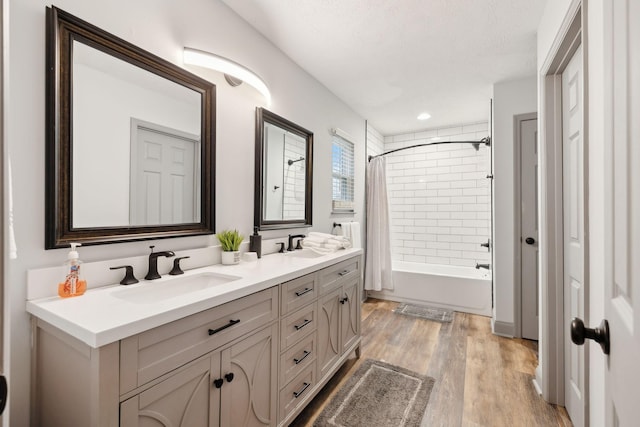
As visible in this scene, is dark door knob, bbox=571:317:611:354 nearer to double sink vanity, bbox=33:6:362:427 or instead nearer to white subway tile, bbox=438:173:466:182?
double sink vanity, bbox=33:6:362:427

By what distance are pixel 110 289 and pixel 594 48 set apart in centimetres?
209

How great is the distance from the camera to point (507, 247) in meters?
2.85

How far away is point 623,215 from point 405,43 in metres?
2.13

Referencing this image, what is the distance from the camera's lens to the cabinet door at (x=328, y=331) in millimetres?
1837

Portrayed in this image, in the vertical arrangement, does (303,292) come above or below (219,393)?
above

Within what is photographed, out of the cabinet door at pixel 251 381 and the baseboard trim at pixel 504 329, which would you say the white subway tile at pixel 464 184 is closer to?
the baseboard trim at pixel 504 329

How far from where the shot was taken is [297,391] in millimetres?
1626

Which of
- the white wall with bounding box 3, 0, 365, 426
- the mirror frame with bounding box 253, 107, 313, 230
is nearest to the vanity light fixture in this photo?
the white wall with bounding box 3, 0, 365, 426

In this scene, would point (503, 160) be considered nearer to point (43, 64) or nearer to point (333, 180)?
point (333, 180)

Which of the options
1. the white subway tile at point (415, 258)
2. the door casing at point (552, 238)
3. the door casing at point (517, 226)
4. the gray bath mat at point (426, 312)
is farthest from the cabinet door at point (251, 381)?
the white subway tile at point (415, 258)

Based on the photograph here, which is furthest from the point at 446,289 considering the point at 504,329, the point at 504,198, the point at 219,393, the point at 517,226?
the point at 219,393

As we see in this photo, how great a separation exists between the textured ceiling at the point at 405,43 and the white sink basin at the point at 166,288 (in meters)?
1.65

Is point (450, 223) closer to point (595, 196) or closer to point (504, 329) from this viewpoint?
point (504, 329)

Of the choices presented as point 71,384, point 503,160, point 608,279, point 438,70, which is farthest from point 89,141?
point 503,160
